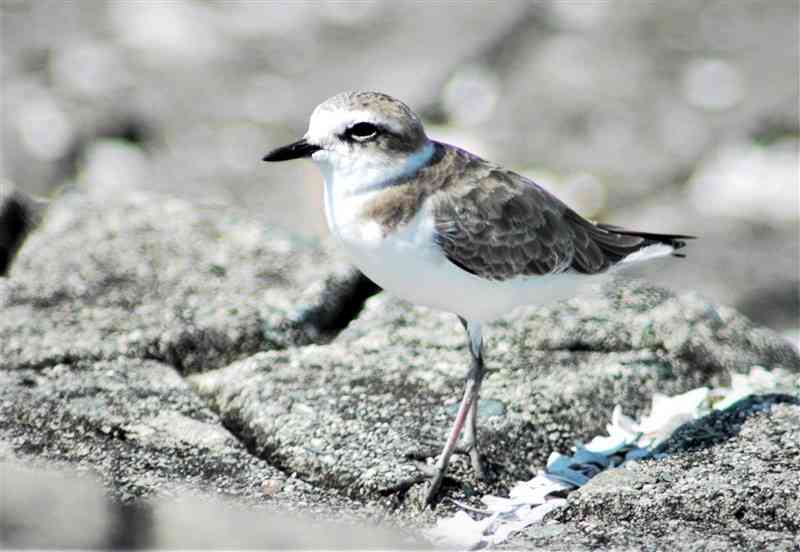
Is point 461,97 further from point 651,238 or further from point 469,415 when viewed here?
point 469,415

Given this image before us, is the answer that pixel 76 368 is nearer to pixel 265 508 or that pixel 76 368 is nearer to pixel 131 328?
pixel 131 328

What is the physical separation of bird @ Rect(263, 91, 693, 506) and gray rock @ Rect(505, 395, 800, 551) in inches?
26.9

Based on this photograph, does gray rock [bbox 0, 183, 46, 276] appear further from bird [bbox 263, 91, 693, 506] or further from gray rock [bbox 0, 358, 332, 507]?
bird [bbox 263, 91, 693, 506]

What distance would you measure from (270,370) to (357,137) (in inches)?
48.4

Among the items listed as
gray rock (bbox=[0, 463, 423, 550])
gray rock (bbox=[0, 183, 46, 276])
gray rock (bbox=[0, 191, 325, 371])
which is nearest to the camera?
gray rock (bbox=[0, 463, 423, 550])

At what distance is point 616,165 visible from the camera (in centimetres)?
1177

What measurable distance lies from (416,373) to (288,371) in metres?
0.58

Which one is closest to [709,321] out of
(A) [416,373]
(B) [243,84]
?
(A) [416,373]

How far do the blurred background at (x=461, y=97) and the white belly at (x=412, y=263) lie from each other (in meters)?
5.23

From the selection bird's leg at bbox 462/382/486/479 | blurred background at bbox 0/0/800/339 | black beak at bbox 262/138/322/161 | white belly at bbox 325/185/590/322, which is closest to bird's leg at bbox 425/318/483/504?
bird's leg at bbox 462/382/486/479

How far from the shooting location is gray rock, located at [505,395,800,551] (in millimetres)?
3996

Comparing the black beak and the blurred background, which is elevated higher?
the blurred background

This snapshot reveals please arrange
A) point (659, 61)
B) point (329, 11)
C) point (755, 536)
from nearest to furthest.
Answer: point (755, 536) → point (659, 61) → point (329, 11)

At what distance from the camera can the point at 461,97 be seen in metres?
12.9
